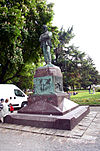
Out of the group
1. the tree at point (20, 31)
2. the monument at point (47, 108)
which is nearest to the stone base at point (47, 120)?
the monument at point (47, 108)

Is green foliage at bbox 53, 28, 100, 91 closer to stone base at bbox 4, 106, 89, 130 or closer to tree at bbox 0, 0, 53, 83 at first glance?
tree at bbox 0, 0, 53, 83

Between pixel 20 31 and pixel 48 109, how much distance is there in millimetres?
8993

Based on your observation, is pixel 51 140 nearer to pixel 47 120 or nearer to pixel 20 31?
pixel 47 120

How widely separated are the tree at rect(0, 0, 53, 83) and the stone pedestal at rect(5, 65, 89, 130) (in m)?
6.36

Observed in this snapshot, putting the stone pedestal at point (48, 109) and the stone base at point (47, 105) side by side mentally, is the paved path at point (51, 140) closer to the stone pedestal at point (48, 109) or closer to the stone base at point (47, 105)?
the stone pedestal at point (48, 109)

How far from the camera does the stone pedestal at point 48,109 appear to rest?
205 inches

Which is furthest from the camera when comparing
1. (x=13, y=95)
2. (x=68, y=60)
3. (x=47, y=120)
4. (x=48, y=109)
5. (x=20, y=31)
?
(x=68, y=60)

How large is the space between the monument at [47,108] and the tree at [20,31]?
5.44 meters

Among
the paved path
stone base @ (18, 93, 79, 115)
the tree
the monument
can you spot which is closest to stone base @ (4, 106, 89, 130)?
the monument

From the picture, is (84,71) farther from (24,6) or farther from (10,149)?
(10,149)

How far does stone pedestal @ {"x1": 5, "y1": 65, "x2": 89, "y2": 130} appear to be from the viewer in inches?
205

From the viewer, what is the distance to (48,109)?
614cm

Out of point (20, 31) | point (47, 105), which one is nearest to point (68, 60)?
point (20, 31)

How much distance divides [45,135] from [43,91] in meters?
2.83
